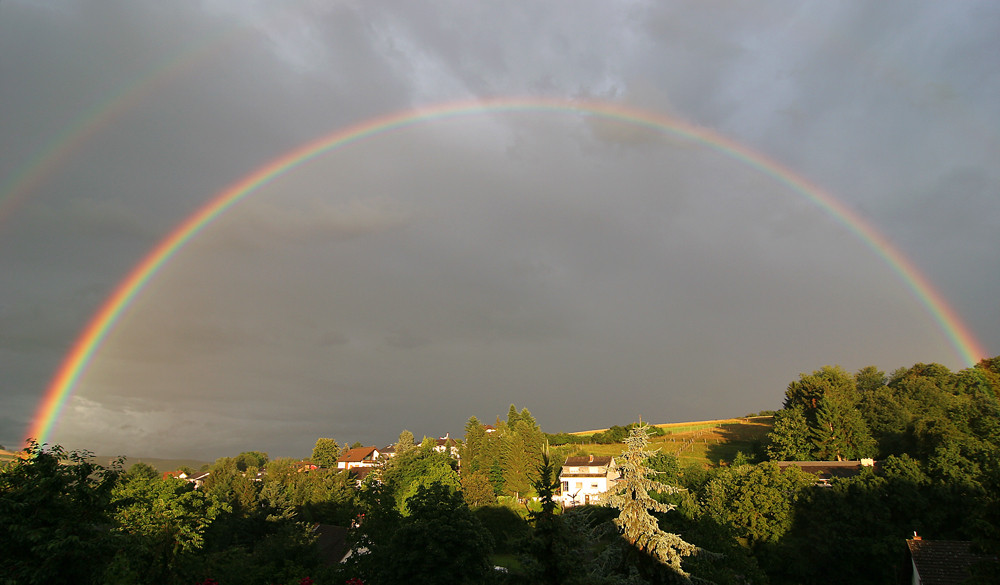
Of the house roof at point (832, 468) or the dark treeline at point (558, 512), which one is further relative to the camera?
the house roof at point (832, 468)

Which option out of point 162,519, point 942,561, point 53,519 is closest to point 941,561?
point 942,561

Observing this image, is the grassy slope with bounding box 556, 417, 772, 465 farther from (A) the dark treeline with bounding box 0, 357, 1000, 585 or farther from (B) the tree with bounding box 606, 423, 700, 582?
(B) the tree with bounding box 606, 423, 700, 582

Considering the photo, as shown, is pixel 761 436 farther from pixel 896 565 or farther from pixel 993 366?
pixel 896 565

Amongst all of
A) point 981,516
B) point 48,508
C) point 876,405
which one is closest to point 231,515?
point 48,508

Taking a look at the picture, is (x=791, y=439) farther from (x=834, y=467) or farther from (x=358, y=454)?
(x=358, y=454)

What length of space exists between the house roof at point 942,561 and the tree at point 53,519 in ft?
136

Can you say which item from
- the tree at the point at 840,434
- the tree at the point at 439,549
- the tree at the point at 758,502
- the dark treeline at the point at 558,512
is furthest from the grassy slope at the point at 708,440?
the tree at the point at 439,549

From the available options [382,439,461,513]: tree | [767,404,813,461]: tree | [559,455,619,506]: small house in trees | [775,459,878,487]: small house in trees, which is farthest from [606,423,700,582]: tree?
[767,404,813,461]: tree

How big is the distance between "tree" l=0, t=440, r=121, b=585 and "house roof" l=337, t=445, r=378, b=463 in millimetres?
158025

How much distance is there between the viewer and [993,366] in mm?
93125

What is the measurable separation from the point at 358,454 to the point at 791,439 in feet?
428

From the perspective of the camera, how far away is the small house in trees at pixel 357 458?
16350 centimetres

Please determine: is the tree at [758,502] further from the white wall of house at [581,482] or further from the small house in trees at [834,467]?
the white wall of house at [581,482]

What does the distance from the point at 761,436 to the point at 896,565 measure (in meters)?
80.9
